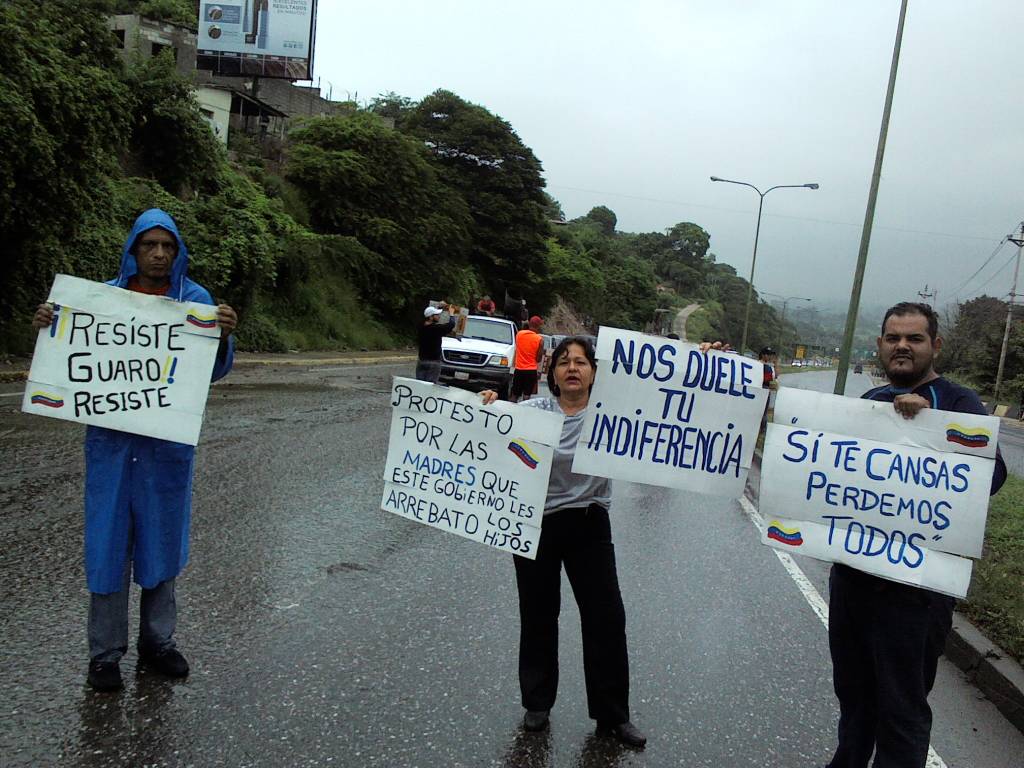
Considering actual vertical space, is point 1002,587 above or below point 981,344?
below

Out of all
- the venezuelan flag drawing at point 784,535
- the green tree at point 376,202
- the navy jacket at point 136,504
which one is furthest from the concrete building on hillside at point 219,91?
the venezuelan flag drawing at point 784,535

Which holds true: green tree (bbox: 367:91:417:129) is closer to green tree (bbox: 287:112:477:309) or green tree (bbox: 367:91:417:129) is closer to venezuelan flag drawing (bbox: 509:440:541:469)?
green tree (bbox: 287:112:477:309)

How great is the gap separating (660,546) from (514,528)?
3.92 m

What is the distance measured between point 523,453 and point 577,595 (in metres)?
0.66

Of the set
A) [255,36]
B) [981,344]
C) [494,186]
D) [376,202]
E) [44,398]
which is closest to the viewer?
[44,398]

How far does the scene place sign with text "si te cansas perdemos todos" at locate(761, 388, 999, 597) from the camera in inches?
128

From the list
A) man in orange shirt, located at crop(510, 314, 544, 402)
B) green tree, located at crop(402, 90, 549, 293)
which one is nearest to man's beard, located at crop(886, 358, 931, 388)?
man in orange shirt, located at crop(510, 314, 544, 402)

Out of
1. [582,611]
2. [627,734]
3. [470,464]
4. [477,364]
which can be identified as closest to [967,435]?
[582,611]

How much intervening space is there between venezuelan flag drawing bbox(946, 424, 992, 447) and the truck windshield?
53.9 feet

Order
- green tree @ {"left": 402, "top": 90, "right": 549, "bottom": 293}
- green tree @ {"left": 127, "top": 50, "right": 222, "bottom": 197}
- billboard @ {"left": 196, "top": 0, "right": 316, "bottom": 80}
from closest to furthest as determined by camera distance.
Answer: green tree @ {"left": 127, "top": 50, "right": 222, "bottom": 197} < billboard @ {"left": 196, "top": 0, "right": 316, "bottom": 80} < green tree @ {"left": 402, "top": 90, "right": 549, "bottom": 293}

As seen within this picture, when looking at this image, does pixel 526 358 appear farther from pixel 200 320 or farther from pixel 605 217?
pixel 605 217

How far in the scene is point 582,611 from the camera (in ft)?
12.4

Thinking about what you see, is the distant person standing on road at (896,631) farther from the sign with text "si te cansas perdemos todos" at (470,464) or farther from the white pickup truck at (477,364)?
the white pickup truck at (477,364)

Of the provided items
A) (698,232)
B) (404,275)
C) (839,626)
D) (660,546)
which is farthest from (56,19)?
(698,232)
